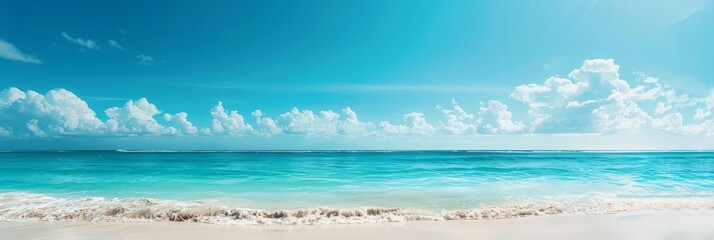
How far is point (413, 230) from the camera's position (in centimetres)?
862

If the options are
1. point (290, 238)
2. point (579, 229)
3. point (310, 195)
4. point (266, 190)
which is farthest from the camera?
point (266, 190)

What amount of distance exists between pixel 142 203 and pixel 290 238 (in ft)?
23.8

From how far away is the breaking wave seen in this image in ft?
32.4

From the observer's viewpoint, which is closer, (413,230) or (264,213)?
(413,230)

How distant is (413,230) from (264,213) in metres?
4.34

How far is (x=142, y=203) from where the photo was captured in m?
12.2

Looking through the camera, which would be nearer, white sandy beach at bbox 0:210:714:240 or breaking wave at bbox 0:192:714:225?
white sandy beach at bbox 0:210:714:240

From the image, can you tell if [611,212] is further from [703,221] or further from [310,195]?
[310,195]

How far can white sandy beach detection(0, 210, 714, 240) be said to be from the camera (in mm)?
8062

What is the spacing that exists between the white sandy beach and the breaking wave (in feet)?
1.59

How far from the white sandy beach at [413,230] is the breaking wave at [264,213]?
0.48 metres

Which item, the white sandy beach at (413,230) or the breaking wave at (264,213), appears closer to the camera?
the white sandy beach at (413,230)

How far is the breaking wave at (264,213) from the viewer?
9875 mm

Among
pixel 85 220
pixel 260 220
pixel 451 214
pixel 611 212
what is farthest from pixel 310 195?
pixel 611 212
